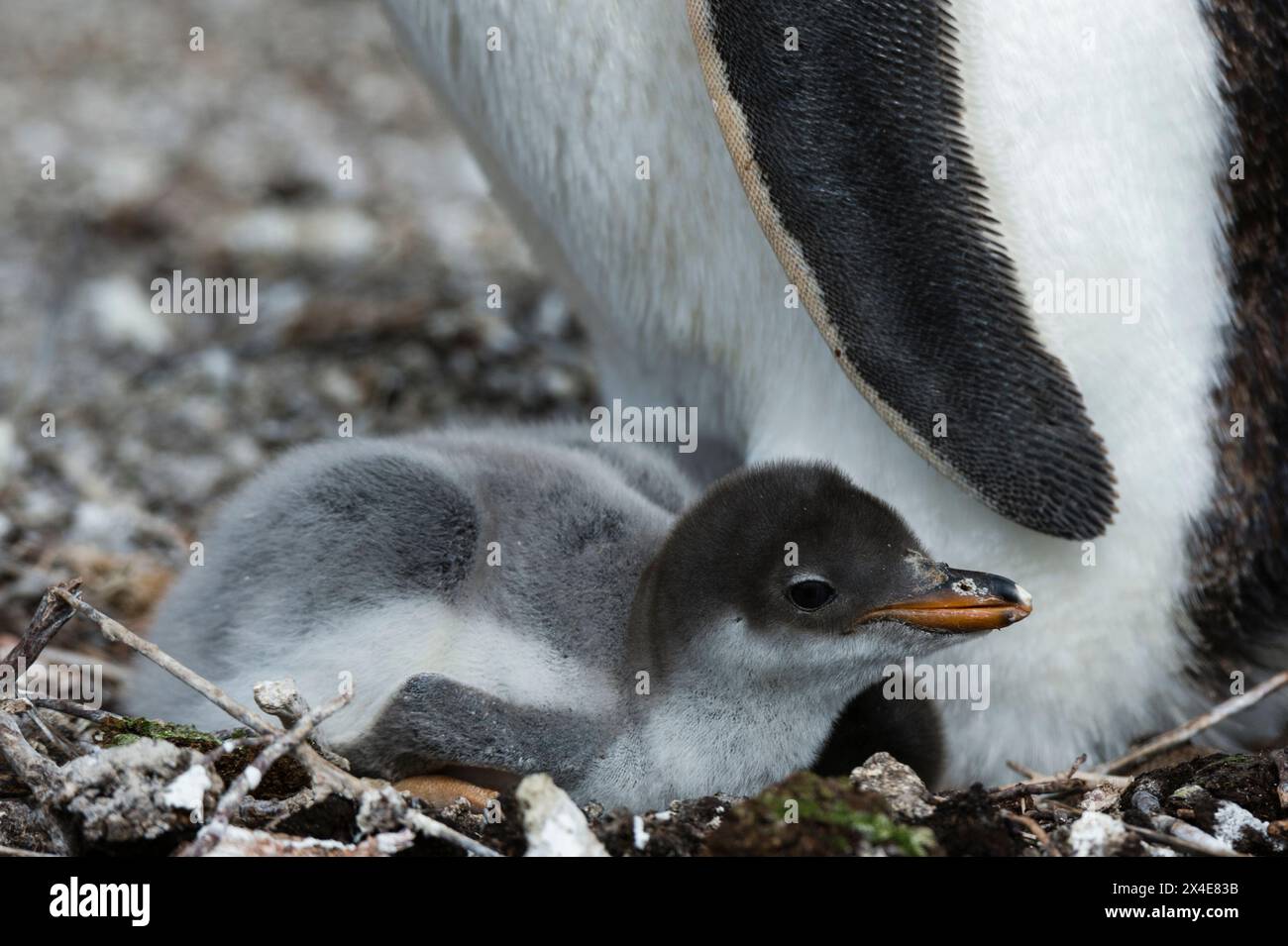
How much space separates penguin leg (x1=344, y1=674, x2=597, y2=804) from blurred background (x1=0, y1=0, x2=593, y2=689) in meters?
0.76

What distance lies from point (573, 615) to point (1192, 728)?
81 cm

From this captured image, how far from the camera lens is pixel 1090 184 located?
1.99 meters

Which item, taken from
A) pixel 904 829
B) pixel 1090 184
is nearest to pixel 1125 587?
pixel 1090 184

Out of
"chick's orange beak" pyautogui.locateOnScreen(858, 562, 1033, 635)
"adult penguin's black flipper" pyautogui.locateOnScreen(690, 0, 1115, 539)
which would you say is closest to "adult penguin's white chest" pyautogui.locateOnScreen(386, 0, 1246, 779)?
"adult penguin's black flipper" pyautogui.locateOnScreen(690, 0, 1115, 539)

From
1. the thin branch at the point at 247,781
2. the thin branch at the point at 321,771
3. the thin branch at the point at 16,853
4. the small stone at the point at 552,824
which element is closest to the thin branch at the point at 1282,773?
the small stone at the point at 552,824

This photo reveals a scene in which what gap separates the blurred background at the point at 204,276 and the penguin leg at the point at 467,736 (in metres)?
0.76

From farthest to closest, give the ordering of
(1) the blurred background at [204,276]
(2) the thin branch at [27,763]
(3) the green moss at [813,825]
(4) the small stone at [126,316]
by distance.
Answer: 1. (4) the small stone at [126,316]
2. (1) the blurred background at [204,276]
3. (2) the thin branch at [27,763]
4. (3) the green moss at [813,825]

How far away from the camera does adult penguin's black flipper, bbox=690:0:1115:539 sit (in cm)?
190

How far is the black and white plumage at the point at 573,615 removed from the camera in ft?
6.38

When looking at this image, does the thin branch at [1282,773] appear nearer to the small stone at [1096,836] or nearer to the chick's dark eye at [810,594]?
the small stone at [1096,836]

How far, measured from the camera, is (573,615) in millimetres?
2064

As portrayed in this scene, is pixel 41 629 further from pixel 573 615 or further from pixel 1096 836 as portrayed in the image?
pixel 1096 836

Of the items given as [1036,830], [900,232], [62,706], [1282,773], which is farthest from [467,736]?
[1282,773]
